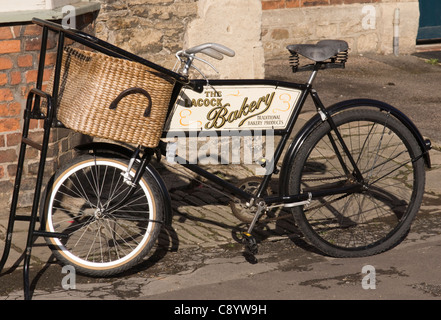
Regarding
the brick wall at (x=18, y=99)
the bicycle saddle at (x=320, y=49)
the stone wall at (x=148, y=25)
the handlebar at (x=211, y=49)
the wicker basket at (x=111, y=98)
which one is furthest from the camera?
the stone wall at (x=148, y=25)

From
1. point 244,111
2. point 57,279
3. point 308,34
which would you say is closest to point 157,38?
point 244,111

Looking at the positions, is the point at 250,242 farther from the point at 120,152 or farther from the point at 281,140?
the point at 120,152

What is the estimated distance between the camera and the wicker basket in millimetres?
3873

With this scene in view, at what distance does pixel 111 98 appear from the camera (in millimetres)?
3889

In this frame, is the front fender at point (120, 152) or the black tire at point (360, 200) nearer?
the front fender at point (120, 152)

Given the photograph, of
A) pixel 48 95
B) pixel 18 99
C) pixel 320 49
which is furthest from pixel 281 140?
pixel 18 99

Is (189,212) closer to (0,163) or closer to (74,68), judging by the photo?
(0,163)

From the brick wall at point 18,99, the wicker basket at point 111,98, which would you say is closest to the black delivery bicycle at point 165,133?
the wicker basket at point 111,98

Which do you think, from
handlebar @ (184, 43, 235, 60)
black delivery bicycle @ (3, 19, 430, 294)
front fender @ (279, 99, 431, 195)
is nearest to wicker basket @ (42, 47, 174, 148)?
black delivery bicycle @ (3, 19, 430, 294)

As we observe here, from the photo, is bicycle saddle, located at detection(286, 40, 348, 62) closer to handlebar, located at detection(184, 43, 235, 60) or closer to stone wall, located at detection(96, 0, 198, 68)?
handlebar, located at detection(184, 43, 235, 60)

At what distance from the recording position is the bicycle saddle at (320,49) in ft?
14.4

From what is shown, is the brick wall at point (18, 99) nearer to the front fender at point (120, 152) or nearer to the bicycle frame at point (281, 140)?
the front fender at point (120, 152)

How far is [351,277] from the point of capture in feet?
14.4

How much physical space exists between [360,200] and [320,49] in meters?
1.45
